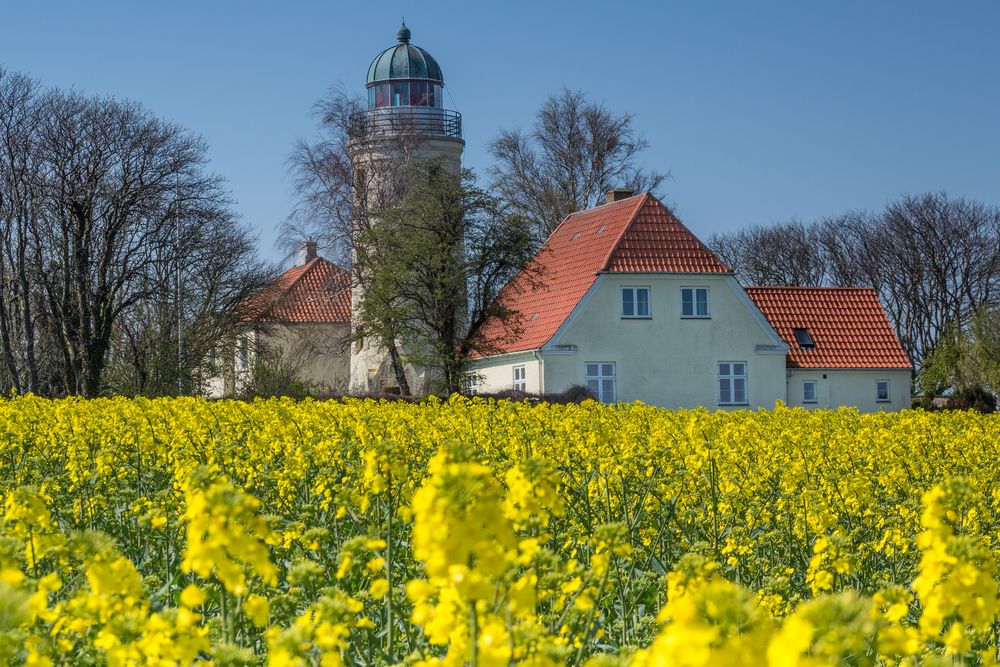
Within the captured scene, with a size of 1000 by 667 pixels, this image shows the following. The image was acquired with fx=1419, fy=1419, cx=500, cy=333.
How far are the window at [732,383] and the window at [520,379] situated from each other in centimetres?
542

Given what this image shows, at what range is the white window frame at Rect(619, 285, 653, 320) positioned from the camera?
125 ft

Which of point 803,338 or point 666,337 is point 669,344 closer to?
point 666,337

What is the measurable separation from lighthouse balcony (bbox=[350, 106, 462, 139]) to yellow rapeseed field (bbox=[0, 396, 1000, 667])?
1083 inches

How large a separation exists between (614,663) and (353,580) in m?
4.58

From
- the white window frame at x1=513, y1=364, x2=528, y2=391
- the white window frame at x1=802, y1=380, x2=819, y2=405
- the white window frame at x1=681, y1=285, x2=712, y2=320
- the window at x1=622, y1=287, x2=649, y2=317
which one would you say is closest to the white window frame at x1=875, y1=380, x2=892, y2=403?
the white window frame at x1=802, y1=380, x2=819, y2=405

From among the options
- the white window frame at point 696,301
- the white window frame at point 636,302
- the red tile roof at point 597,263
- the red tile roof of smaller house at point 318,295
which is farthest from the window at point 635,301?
the red tile roof of smaller house at point 318,295

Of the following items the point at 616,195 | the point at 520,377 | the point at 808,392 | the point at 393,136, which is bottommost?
the point at 808,392

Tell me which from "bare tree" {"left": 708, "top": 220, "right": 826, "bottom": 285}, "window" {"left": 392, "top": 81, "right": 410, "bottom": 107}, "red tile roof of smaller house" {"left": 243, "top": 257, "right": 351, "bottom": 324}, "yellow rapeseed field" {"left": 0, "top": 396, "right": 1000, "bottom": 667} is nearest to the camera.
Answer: "yellow rapeseed field" {"left": 0, "top": 396, "right": 1000, "bottom": 667}

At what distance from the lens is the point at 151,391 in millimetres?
35406

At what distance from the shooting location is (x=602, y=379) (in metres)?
37.6

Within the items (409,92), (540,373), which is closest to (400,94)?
(409,92)

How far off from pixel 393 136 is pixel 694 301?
11.0 m

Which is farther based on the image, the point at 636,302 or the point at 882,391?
the point at 882,391

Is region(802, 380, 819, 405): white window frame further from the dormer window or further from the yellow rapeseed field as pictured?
the yellow rapeseed field
